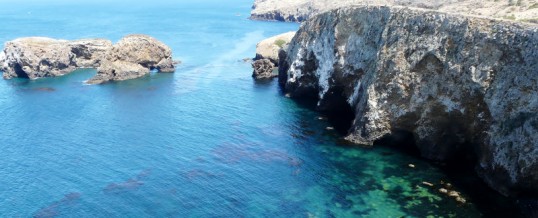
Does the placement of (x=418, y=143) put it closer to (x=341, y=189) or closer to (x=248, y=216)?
(x=341, y=189)

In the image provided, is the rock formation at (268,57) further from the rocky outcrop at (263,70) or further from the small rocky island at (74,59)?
the small rocky island at (74,59)

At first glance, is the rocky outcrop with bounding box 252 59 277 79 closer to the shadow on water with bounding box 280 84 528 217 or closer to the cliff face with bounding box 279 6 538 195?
the cliff face with bounding box 279 6 538 195

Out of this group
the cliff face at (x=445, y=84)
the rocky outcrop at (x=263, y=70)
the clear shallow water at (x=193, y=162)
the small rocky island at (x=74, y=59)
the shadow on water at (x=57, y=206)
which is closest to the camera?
the cliff face at (x=445, y=84)

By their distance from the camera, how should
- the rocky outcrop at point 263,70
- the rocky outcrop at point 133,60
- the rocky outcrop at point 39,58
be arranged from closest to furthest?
the rocky outcrop at point 263,70 < the rocky outcrop at point 133,60 < the rocky outcrop at point 39,58

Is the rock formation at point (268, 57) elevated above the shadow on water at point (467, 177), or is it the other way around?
the rock formation at point (268, 57)

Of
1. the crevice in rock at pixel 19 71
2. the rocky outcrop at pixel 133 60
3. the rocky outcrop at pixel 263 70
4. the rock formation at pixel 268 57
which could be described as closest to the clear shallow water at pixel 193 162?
the rocky outcrop at pixel 263 70

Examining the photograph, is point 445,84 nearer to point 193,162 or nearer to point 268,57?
point 193,162

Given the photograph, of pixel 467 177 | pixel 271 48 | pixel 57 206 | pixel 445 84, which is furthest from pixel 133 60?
pixel 467 177
